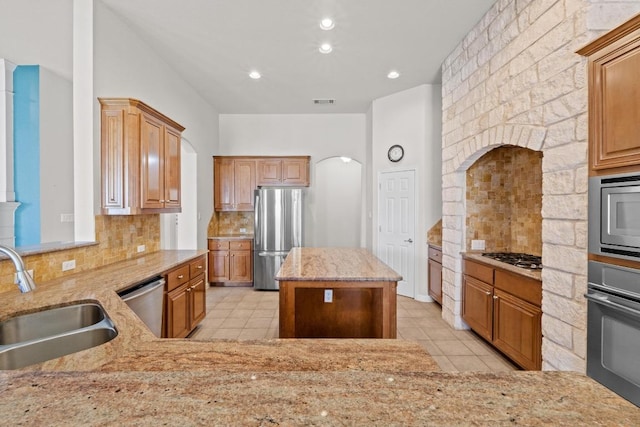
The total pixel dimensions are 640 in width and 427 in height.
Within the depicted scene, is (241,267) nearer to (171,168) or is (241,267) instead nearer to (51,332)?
(171,168)

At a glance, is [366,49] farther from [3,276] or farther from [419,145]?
[3,276]

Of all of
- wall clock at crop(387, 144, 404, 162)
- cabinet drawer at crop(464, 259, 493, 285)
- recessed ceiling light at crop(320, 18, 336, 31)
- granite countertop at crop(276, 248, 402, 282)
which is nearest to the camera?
granite countertop at crop(276, 248, 402, 282)

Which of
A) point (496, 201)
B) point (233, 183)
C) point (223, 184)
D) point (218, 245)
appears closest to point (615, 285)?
point (496, 201)

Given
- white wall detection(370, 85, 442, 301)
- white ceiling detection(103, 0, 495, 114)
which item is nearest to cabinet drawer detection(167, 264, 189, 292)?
white ceiling detection(103, 0, 495, 114)

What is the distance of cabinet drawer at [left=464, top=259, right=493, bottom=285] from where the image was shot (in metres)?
2.78

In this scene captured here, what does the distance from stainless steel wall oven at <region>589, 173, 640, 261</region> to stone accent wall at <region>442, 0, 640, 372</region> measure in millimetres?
91

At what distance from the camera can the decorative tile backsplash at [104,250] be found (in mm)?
1997

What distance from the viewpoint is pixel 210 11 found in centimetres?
278

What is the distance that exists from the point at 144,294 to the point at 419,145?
12.9 feet

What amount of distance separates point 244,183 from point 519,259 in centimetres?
434

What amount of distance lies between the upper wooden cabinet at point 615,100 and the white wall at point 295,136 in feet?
13.5

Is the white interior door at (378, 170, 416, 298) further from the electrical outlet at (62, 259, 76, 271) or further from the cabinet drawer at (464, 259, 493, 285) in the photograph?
the electrical outlet at (62, 259, 76, 271)

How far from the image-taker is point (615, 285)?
159 centimetres

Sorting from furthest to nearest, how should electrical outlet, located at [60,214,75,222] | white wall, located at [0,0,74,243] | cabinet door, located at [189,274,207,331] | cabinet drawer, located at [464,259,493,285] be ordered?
electrical outlet, located at [60,214,75,222] < cabinet door, located at [189,274,207,331] < cabinet drawer, located at [464,259,493,285] < white wall, located at [0,0,74,243]
